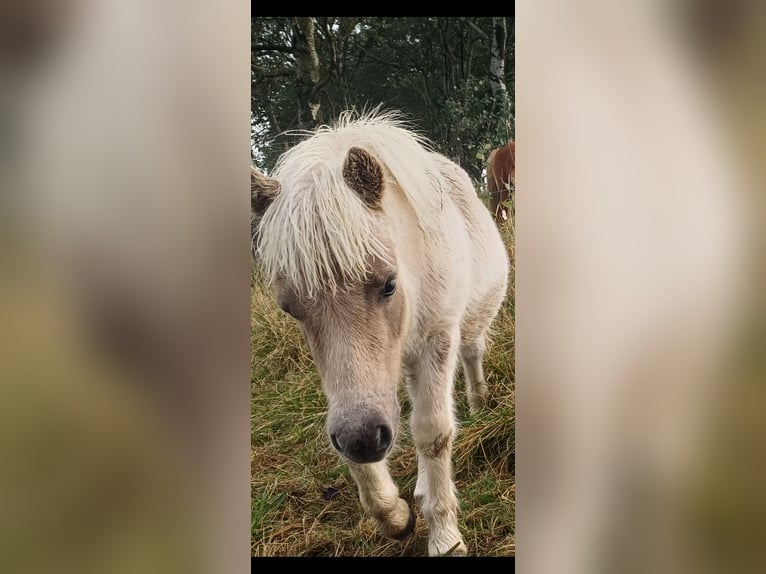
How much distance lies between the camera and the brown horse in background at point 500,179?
1176 mm

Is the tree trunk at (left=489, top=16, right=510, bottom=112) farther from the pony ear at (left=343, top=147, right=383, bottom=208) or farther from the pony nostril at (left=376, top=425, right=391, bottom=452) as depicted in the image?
the pony nostril at (left=376, top=425, right=391, bottom=452)

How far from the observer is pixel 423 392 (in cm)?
121

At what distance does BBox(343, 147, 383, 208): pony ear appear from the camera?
1127mm

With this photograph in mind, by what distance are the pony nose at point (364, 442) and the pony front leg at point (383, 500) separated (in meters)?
0.08

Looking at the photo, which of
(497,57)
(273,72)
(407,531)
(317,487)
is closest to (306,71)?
(273,72)

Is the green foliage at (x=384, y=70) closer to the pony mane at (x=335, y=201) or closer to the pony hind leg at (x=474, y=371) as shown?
the pony mane at (x=335, y=201)

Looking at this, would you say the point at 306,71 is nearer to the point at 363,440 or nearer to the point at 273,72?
the point at 273,72

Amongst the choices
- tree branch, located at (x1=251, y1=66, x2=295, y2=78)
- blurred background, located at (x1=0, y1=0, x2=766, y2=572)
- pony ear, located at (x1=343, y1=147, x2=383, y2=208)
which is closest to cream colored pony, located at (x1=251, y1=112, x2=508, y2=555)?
pony ear, located at (x1=343, y1=147, x2=383, y2=208)

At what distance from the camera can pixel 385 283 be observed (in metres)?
1.12

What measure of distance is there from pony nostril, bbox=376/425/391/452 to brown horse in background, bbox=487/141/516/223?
1.76 ft

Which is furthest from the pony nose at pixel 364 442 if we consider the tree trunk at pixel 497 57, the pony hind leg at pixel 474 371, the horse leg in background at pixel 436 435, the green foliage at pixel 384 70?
the tree trunk at pixel 497 57
